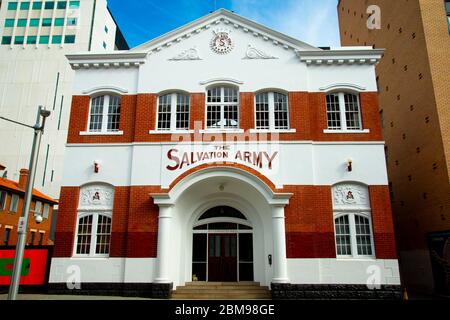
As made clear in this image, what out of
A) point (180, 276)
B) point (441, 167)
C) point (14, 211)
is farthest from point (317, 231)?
point (14, 211)

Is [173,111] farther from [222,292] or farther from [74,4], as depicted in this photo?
[74,4]

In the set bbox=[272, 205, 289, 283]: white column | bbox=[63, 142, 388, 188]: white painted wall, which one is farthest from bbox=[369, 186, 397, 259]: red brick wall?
bbox=[272, 205, 289, 283]: white column

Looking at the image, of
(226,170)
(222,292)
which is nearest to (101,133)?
(226,170)

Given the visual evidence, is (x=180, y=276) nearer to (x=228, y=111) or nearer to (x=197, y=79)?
(x=228, y=111)

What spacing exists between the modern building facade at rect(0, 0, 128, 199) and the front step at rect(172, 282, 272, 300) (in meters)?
33.1

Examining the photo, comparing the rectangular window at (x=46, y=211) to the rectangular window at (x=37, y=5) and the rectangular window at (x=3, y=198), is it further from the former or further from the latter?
the rectangular window at (x=37, y=5)

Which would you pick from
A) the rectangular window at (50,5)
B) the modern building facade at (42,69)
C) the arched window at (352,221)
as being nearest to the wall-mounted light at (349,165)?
the arched window at (352,221)

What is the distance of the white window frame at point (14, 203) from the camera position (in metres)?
29.7

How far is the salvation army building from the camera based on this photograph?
15320 millimetres

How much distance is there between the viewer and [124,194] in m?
16.2

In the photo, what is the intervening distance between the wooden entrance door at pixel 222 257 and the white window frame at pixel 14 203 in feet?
68.8

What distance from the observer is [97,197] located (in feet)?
53.8

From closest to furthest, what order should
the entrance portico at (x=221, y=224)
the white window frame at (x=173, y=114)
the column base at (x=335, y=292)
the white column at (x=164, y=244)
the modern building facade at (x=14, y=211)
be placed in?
the column base at (x=335, y=292), the white column at (x=164, y=244), the entrance portico at (x=221, y=224), the white window frame at (x=173, y=114), the modern building facade at (x=14, y=211)

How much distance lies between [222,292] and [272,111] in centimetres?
840
